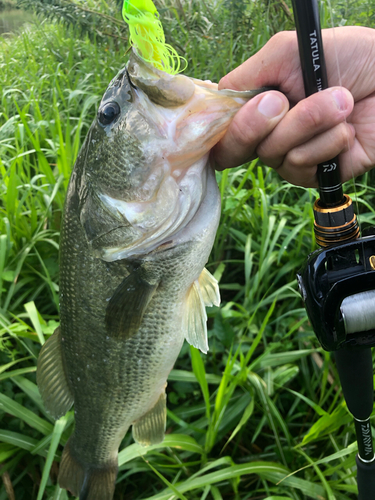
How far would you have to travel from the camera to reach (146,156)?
1.00m

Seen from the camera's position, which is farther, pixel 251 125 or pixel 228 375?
pixel 228 375

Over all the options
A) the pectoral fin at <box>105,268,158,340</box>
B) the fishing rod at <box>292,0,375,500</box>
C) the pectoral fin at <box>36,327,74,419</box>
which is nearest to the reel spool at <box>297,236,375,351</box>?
the fishing rod at <box>292,0,375,500</box>

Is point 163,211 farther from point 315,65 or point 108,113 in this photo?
point 315,65

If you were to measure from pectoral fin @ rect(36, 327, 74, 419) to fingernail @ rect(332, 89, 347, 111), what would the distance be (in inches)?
44.2

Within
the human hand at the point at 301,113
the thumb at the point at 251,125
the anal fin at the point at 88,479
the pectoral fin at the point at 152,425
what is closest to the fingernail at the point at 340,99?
the human hand at the point at 301,113

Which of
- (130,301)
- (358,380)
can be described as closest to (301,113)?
(130,301)

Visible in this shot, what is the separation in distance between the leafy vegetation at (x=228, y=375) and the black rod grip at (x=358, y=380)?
0.34 m

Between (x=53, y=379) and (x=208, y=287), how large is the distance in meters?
0.66

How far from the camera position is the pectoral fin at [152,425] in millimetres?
1331

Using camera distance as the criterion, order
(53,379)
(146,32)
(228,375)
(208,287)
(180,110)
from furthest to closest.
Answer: (228,375)
(53,379)
(208,287)
(180,110)
(146,32)

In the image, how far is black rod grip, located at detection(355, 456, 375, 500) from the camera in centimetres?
117

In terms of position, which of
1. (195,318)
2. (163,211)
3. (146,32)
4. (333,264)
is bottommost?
(195,318)

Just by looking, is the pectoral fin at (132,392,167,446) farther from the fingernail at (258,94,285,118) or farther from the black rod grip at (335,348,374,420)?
the fingernail at (258,94,285,118)

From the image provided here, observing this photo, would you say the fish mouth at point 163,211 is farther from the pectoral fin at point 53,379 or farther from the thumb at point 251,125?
the pectoral fin at point 53,379
